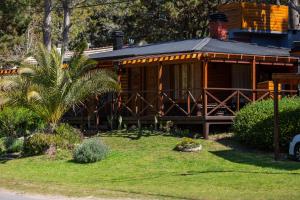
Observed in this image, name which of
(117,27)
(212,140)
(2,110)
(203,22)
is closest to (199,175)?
(212,140)

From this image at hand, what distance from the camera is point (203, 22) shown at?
4225cm

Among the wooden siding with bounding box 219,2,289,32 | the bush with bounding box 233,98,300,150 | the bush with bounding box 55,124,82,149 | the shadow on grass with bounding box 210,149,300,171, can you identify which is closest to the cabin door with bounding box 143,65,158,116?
the bush with bounding box 55,124,82,149

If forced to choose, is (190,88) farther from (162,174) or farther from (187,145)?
(162,174)

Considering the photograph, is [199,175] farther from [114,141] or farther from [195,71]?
[195,71]

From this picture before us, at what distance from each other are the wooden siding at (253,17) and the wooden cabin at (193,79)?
13.5 feet

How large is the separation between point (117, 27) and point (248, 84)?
2504cm

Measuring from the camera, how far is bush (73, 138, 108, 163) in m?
18.6

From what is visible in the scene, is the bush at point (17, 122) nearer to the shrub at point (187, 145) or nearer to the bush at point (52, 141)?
the bush at point (52, 141)

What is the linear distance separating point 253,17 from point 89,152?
14826 mm

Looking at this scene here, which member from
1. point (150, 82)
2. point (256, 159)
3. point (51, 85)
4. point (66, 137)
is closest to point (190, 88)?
point (150, 82)

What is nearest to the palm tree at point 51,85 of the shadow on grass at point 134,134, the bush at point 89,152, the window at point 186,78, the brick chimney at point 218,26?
the shadow on grass at point 134,134

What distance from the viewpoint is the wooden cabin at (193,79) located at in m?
22.1

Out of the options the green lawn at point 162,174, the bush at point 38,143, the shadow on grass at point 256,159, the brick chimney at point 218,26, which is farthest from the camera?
the brick chimney at point 218,26

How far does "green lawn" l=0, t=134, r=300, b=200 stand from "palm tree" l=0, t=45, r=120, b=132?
1.93m
